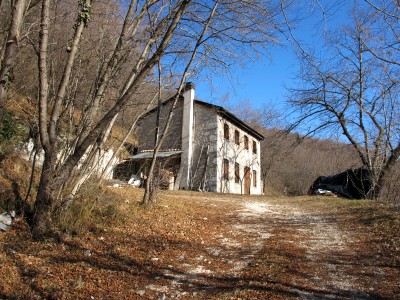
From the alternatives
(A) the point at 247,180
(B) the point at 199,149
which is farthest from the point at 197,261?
(A) the point at 247,180

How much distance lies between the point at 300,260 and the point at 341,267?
523mm

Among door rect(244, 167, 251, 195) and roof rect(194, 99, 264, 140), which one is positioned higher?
roof rect(194, 99, 264, 140)

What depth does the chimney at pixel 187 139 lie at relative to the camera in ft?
61.6

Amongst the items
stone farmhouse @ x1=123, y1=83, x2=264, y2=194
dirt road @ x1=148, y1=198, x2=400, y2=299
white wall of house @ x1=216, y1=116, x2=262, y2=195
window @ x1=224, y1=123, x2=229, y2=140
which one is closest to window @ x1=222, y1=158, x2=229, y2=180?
stone farmhouse @ x1=123, y1=83, x2=264, y2=194

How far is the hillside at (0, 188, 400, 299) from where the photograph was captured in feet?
10.4

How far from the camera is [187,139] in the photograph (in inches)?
762

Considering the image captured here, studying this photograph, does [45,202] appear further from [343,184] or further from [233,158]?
[343,184]

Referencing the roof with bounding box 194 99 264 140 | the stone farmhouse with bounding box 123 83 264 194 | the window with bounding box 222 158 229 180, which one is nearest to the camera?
the stone farmhouse with bounding box 123 83 264 194

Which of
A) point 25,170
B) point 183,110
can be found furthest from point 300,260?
point 183,110

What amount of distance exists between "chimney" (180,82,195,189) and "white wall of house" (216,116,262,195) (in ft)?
5.80

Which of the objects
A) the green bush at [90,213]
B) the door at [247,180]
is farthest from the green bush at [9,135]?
the door at [247,180]

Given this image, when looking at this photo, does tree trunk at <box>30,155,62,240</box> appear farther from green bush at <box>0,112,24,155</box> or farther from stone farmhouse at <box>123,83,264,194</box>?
stone farmhouse at <box>123,83,264,194</box>

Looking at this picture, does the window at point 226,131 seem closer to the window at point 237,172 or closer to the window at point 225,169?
the window at point 225,169

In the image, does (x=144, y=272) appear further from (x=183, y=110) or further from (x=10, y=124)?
(x=183, y=110)
